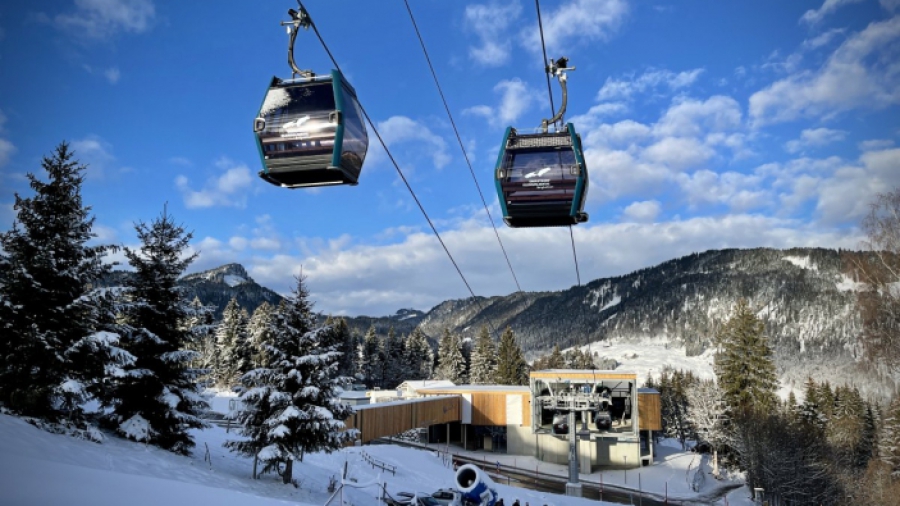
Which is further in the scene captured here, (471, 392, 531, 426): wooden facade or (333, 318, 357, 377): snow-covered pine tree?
(333, 318, 357, 377): snow-covered pine tree

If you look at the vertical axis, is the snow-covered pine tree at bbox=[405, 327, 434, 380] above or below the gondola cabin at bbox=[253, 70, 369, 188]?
below

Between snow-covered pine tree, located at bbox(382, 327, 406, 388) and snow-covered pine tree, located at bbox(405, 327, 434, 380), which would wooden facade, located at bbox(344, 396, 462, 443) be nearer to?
snow-covered pine tree, located at bbox(382, 327, 406, 388)

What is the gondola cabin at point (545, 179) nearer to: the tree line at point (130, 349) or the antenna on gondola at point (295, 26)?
the antenna on gondola at point (295, 26)

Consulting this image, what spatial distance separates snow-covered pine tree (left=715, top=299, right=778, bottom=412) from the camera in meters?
45.6

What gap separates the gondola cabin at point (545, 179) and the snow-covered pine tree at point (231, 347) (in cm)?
5350

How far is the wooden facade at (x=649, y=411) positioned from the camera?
5128cm

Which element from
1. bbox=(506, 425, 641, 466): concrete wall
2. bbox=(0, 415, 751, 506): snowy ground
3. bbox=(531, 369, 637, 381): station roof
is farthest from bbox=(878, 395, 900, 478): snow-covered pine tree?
bbox=(531, 369, 637, 381): station roof

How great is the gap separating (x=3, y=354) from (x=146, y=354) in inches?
167

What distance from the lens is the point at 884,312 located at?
55.9ft

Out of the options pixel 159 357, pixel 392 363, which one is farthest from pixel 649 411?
pixel 392 363

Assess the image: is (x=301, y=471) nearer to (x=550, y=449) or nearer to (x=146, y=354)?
(x=146, y=354)

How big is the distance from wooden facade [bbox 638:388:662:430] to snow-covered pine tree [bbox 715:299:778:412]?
6541 mm

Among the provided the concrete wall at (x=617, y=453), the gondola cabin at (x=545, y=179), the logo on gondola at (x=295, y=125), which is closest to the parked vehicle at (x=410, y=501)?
the gondola cabin at (x=545, y=179)

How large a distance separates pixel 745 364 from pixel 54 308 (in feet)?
160
